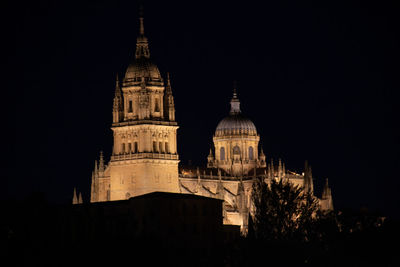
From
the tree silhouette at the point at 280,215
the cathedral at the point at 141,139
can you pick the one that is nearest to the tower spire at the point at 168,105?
the cathedral at the point at 141,139

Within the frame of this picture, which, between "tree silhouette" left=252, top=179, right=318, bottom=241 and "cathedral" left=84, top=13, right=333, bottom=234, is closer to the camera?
"tree silhouette" left=252, top=179, right=318, bottom=241

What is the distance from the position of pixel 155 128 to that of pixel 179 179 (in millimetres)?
9540

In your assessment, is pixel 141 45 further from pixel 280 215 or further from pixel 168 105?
pixel 280 215

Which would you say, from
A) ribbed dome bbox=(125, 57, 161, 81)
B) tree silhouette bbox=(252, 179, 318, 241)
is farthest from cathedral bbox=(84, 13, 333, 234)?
tree silhouette bbox=(252, 179, 318, 241)

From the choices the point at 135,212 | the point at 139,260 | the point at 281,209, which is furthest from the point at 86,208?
the point at 139,260

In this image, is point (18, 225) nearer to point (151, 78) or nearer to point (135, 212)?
point (135, 212)

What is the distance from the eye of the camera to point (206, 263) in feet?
456

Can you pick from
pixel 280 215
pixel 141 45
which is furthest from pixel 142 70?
pixel 280 215

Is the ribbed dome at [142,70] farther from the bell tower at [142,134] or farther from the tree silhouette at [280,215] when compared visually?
the tree silhouette at [280,215]

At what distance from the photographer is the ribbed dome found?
614 ft

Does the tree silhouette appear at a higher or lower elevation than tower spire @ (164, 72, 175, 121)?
lower

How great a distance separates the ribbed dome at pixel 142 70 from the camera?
614 ft

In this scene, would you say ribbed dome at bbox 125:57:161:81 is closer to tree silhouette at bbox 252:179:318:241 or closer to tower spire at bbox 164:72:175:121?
tower spire at bbox 164:72:175:121

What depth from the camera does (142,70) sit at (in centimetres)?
18700
